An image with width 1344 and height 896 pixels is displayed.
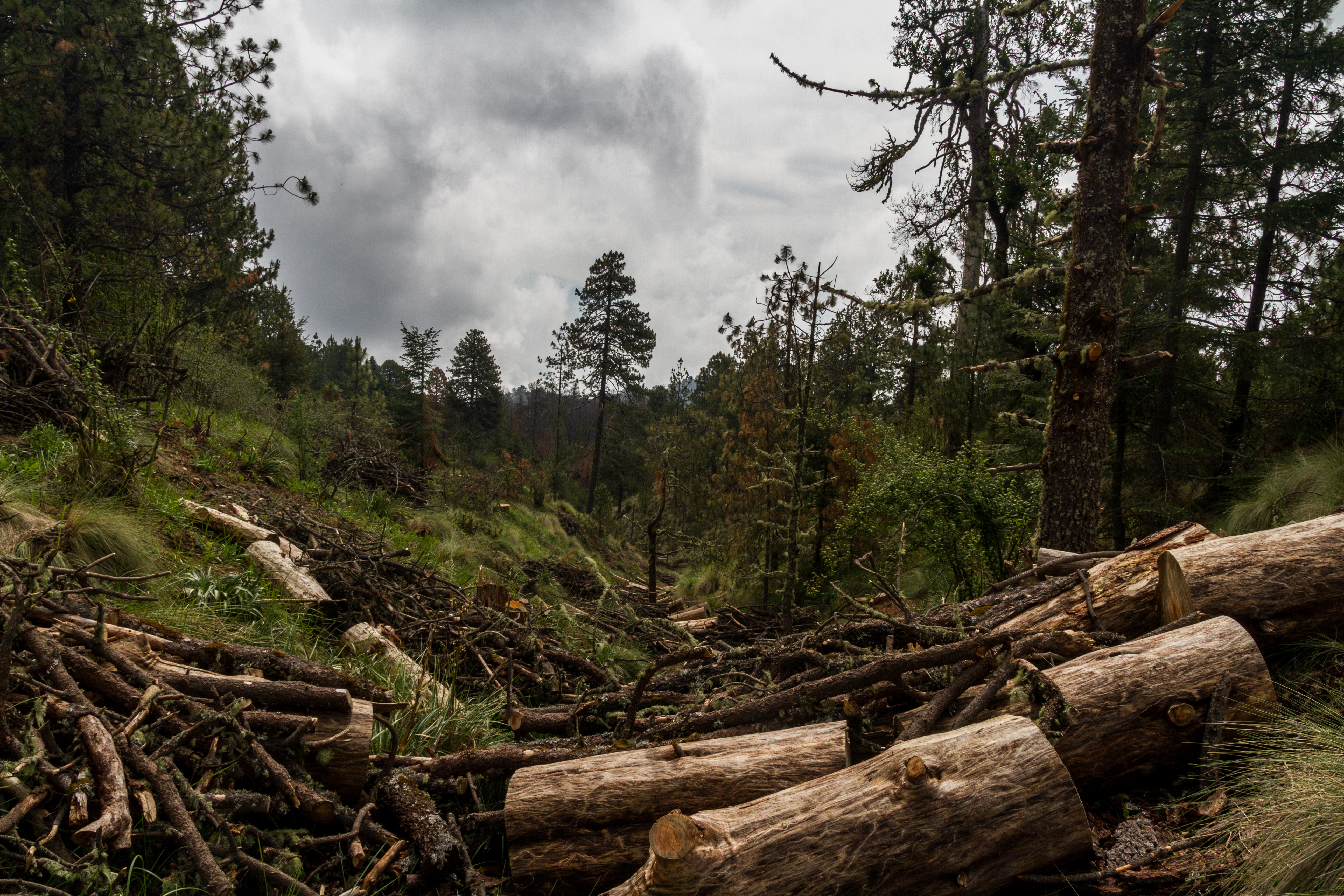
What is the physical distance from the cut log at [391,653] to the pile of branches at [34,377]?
2.98 m

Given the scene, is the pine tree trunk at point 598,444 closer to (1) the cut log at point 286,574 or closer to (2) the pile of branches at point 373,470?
(2) the pile of branches at point 373,470

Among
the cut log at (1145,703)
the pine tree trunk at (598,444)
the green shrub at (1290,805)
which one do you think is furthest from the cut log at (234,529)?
the pine tree trunk at (598,444)

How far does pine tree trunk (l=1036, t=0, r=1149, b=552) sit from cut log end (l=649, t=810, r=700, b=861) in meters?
4.77

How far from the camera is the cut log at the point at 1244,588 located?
3.14m

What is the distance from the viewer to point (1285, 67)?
28.9 feet

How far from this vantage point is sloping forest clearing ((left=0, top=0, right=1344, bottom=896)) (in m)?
2.01

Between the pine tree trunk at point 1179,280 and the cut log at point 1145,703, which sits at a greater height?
the pine tree trunk at point 1179,280

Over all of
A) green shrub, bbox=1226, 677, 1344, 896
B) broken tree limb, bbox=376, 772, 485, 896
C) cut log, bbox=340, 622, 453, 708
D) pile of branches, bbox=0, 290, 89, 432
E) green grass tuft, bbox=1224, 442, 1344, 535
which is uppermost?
pile of branches, bbox=0, 290, 89, 432

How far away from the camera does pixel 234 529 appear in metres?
5.15

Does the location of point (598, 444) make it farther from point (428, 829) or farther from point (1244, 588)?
point (428, 829)

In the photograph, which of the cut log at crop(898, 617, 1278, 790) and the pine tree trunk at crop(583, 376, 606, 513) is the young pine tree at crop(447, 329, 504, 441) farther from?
the cut log at crop(898, 617, 1278, 790)

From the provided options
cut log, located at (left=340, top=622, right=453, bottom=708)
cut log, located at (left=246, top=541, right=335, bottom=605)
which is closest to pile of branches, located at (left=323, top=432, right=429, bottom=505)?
cut log, located at (left=246, top=541, right=335, bottom=605)

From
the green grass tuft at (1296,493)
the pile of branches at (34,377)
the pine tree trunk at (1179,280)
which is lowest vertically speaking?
the green grass tuft at (1296,493)

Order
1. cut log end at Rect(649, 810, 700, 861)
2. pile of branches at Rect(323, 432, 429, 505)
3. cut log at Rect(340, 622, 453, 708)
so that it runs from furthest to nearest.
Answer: pile of branches at Rect(323, 432, 429, 505), cut log at Rect(340, 622, 453, 708), cut log end at Rect(649, 810, 700, 861)
